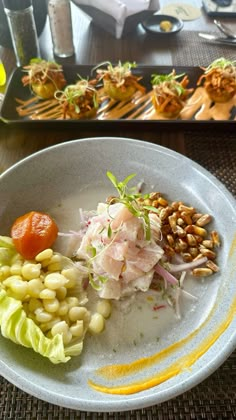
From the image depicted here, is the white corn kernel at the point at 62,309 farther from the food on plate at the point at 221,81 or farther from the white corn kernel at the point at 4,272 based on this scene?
the food on plate at the point at 221,81

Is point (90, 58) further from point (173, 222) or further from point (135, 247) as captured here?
point (135, 247)

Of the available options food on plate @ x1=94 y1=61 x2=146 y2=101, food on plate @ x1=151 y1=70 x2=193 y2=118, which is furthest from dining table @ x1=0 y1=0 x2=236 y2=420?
food on plate @ x1=94 y1=61 x2=146 y2=101

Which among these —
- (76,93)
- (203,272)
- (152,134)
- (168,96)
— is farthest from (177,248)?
(76,93)

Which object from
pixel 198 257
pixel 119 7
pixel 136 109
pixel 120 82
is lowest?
pixel 198 257

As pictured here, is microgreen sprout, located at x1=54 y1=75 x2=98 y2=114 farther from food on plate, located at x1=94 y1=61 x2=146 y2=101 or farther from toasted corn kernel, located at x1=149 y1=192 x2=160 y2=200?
toasted corn kernel, located at x1=149 y1=192 x2=160 y2=200

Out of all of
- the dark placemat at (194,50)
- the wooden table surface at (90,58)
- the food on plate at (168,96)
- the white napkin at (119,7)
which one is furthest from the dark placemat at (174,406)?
the white napkin at (119,7)
